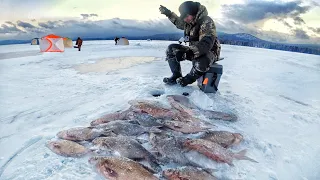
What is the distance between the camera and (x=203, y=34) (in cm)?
515

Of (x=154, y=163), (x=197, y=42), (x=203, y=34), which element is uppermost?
(x=203, y=34)

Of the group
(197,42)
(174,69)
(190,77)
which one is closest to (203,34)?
(197,42)

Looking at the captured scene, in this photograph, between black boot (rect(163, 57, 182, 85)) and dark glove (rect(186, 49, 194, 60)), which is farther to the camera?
black boot (rect(163, 57, 182, 85))

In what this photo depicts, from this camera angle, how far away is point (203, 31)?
16.9 feet

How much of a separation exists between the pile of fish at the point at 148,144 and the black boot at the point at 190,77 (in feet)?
5.46

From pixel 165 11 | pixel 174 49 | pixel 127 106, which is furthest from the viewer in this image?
pixel 165 11

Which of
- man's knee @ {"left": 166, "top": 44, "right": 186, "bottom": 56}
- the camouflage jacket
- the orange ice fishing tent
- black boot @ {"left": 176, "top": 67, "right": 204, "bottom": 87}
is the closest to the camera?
the camouflage jacket

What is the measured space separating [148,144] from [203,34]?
284 cm

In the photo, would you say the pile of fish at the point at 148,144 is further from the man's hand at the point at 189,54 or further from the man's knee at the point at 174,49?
the man's knee at the point at 174,49

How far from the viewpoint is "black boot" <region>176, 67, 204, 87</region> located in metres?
5.44

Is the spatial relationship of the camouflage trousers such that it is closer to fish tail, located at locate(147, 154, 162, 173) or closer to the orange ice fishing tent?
fish tail, located at locate(147, 154, 162, 173)

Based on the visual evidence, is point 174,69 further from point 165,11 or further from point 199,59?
point 165,11

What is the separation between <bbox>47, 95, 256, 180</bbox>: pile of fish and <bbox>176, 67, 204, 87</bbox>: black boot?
1.66 meters

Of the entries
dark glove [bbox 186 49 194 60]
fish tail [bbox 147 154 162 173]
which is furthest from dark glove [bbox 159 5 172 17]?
fish tail [bbox 147 154 162 173]
